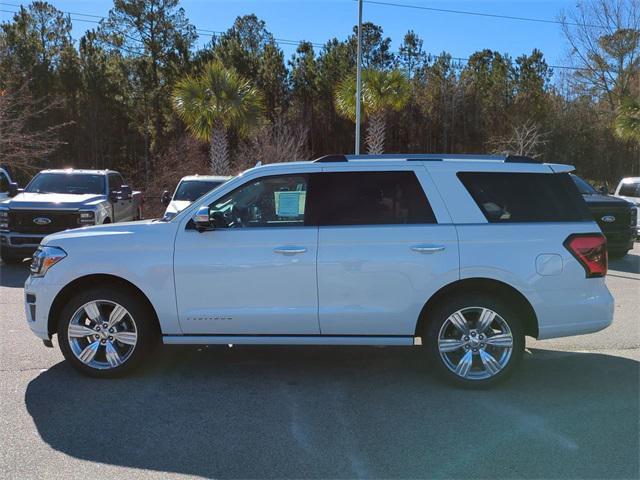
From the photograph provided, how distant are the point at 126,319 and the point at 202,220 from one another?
1127mm

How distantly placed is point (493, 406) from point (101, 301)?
3334 mm

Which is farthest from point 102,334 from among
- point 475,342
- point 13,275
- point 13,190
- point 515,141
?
point 515,141

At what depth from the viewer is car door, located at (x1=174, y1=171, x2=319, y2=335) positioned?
4785 millimetres

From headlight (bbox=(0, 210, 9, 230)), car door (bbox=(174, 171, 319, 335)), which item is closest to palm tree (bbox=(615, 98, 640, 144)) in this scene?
headlight (bbox=(0, 210, 9, 230))

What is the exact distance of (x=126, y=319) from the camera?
197 inches

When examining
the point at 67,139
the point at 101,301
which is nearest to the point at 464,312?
the point at 101,301

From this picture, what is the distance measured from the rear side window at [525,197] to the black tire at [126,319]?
2.96m

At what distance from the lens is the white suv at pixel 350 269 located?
4.77 m

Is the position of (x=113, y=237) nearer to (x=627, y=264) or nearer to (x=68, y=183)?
(x=68, y=183)

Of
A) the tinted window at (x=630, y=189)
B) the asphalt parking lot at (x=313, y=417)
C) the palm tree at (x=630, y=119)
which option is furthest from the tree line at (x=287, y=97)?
the asphalt parking lot at (x=313, y=417)

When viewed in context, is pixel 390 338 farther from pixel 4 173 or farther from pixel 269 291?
pixel 4 173

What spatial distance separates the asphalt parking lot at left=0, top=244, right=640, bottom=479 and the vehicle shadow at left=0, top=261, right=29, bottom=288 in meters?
4.11

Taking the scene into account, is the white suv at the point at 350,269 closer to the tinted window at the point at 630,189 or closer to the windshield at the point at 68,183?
the windshield at the point at 68,183

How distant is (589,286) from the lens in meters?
4.78
